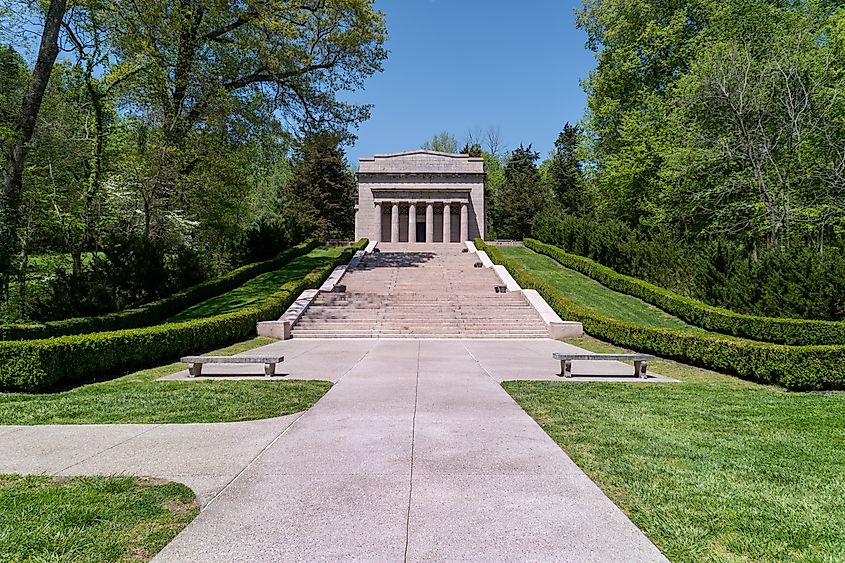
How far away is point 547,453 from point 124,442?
4402 mm

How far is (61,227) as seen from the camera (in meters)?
16.0

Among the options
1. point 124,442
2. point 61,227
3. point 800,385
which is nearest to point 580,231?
point 800,385

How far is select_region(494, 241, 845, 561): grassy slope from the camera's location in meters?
3.08

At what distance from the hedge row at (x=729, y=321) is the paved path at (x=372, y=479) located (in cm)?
910

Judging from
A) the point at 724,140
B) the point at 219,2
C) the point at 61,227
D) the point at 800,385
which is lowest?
the point at 800,385

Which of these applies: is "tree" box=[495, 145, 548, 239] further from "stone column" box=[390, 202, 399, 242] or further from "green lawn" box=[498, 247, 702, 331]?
"green lawn" box=[498, 247, 702, 331]

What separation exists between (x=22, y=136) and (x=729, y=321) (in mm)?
19636

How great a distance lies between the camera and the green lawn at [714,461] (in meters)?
3.08

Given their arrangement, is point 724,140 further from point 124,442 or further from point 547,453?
point 124,442

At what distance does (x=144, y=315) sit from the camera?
14.9m

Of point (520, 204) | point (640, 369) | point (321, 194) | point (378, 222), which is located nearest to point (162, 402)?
point (640, 369)

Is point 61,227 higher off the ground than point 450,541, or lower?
higher

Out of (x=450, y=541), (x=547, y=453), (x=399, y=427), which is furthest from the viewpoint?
(x=399, y=427)

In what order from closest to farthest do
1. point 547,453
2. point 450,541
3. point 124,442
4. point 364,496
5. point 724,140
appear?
point 450,541 < point 364,496 < point 547,453 < point 124,442 < point 724,140
